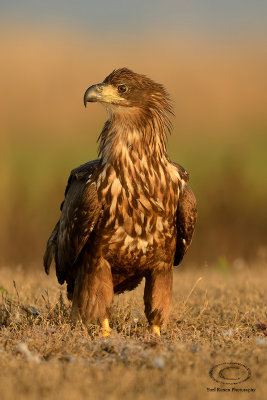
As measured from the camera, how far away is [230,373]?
4.40m

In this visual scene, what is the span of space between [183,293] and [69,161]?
37.5 feet

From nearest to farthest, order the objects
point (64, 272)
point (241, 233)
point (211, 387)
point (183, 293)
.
A: point (211, 387), point (64, 272), point (183, 293), point (241, 233)

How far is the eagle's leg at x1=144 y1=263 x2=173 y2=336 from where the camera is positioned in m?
6.63

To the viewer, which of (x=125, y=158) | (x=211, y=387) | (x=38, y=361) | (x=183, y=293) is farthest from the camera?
(x=183, y=293)

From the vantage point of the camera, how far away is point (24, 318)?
263 inches

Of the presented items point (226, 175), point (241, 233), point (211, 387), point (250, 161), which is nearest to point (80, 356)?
point (211, 387)

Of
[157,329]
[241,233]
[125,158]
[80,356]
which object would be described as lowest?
[241,233]

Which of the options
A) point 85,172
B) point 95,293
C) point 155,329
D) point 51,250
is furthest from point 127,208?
point 51,250

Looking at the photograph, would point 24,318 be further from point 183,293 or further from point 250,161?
point 250,161

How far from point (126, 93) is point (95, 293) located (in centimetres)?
185

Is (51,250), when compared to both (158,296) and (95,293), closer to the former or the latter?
(95,293)

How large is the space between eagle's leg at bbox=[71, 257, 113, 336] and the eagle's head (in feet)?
4.69

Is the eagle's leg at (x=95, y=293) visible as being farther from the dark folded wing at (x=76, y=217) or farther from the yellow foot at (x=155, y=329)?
the yellow foot at (x=155, y=329)

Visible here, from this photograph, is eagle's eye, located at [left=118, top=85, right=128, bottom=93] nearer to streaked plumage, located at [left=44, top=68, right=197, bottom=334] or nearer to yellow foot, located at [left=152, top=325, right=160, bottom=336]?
streaked plumage, located at [left=44, top=68, right=197, bottom=334]
